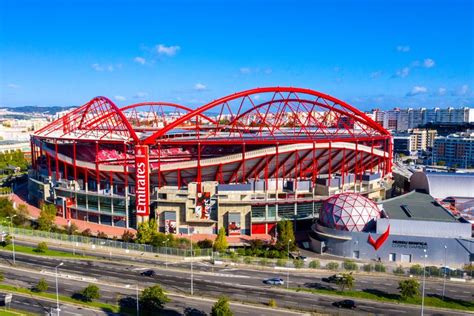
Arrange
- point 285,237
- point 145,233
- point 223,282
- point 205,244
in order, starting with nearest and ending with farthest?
point 223,282 < point 285,237 < point 205,244 < point 145,233

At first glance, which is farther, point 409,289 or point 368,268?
point 368,268

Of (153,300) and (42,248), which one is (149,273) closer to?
(153,300)

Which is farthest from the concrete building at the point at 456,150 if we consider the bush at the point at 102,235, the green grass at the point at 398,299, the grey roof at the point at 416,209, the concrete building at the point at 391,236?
the bush at the point at 102,235

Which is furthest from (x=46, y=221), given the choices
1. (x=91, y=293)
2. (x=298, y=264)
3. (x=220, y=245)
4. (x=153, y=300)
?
(x=298, y=264)

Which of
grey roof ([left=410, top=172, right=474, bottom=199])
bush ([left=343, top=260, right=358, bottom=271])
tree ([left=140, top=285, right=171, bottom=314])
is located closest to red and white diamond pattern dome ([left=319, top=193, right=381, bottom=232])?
bush ([left=343, top=260, right=358, bottom=271])

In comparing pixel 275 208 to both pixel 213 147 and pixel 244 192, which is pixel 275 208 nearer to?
pixel 244 192

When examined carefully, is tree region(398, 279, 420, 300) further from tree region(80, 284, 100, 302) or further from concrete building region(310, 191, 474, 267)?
tree region(80, 284, 100, 302)

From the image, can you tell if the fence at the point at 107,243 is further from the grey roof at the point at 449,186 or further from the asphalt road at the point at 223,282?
the grey roof at the point at 449,186
